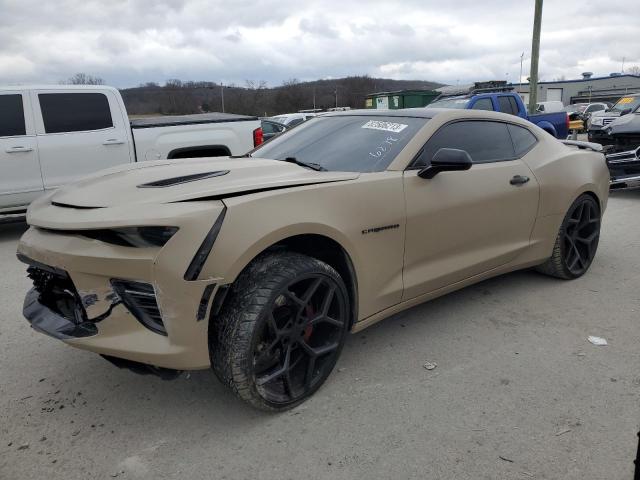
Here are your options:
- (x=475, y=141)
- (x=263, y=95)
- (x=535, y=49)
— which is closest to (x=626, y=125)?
(x=475, y=141)

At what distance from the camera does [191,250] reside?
2.18 meters

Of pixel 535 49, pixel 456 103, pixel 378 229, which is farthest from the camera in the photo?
pixel 535 49

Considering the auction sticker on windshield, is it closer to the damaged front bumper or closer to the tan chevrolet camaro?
the tan chevrolet camaro

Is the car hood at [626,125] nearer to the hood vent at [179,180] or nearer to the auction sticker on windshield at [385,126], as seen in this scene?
the auction sticker on windshield at [385,126]

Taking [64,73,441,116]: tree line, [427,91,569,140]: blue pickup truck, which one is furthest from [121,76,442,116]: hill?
[427,91,569,140]: blue pickup truck

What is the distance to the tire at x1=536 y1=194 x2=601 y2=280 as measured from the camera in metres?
4.30

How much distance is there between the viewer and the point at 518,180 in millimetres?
3771

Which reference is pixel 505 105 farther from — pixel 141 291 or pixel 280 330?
pixel 141 291

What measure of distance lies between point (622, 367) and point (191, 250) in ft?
8.46

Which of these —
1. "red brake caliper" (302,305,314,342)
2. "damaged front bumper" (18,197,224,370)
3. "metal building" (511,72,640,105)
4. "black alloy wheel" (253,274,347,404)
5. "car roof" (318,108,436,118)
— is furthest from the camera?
"metal building" (511,72,640,105)

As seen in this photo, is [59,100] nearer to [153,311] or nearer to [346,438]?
[153,311]

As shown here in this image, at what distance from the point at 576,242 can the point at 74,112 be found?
619 centimetres

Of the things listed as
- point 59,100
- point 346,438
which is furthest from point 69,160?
point 346,438

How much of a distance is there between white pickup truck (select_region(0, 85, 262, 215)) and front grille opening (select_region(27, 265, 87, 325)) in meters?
4.42
